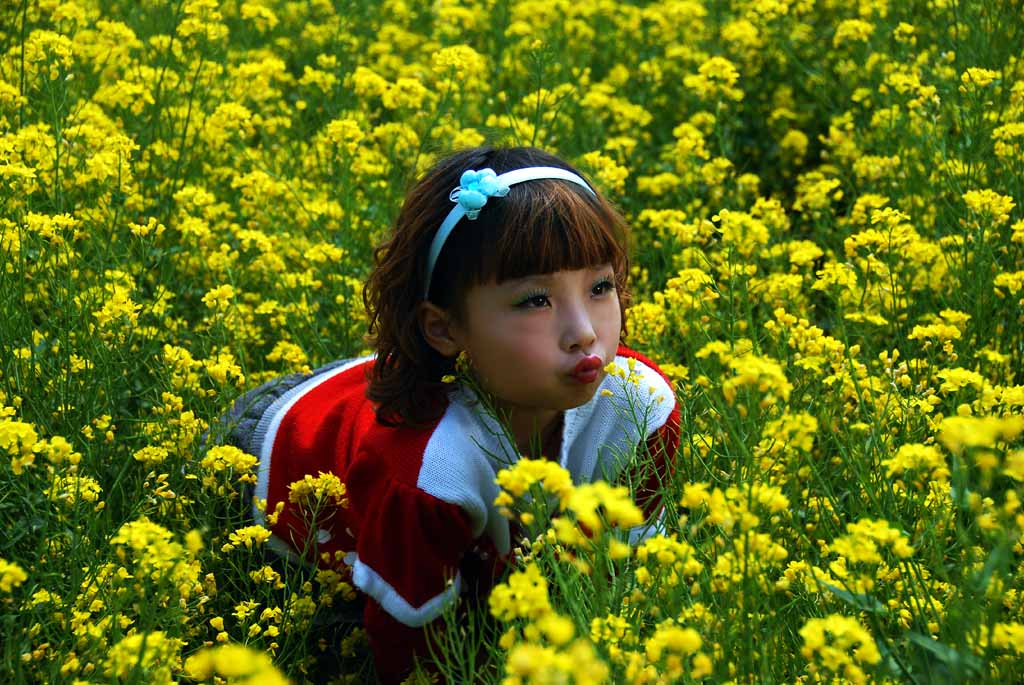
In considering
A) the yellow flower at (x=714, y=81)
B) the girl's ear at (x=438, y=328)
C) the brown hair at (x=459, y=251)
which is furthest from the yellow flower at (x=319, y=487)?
the yellow flower at (x=714, y=81)

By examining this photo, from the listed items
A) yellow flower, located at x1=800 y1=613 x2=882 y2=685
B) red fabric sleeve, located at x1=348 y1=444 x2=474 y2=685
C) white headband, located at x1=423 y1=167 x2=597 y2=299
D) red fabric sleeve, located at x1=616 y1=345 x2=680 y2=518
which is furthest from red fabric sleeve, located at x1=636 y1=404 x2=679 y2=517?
yellow flower, located at x1=800 y1=613 x2=882 y2=685

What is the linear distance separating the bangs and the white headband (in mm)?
12

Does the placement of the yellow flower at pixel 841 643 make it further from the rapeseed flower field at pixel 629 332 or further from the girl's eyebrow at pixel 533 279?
the girl's eyebrow at pixel 533 279

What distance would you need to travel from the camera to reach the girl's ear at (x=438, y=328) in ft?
7.94

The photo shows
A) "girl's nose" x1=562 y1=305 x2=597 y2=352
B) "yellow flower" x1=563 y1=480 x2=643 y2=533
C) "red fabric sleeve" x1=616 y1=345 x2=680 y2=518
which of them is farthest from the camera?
"red fabric sleeve" x1=616 y1=345 x2=680 y2=518

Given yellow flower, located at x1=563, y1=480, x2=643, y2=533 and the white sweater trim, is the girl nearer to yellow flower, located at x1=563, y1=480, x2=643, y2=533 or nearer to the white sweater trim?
the white sweater trim

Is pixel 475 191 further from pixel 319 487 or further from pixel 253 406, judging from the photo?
pixel 253 406

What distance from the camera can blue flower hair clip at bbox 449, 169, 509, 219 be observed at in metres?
2.30

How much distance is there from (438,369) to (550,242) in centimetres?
40

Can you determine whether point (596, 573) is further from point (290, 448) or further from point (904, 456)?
point (290, 448)

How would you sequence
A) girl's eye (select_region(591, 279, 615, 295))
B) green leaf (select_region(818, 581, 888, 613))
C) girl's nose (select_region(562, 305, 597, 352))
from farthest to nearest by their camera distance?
1. girl's eye (select_region(591, 279, 615, 295))
2. girl's nose (select_region(562, 305, 597, 352))
3. green leaf (select_region(818, 581, 888, 613))

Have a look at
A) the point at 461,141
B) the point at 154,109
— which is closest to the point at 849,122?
the point at 461,141

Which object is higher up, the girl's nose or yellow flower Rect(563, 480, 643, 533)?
yellow flower Rect(563, 480, 643, 533)

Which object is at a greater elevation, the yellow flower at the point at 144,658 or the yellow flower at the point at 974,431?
the yellow flower at the point at 974,431
